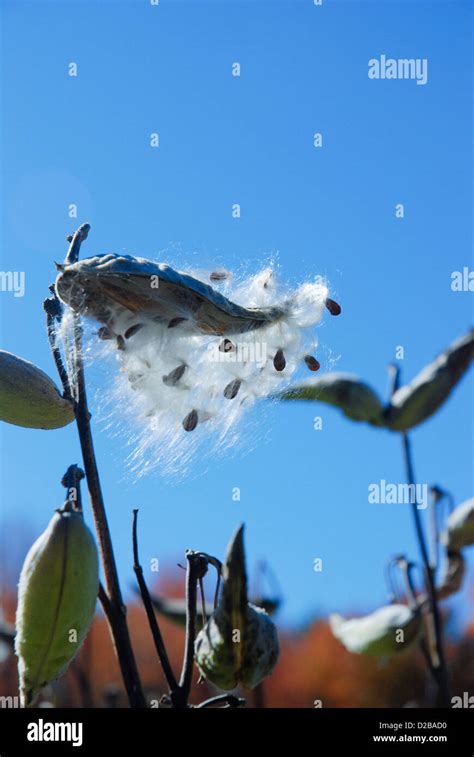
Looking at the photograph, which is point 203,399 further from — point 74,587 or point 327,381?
point 327,381

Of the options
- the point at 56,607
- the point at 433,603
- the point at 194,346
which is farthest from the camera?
the point at 433,603

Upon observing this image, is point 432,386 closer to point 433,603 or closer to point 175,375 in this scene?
point 433,603

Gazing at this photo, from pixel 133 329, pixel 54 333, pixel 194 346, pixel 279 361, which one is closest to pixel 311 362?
pixel 279 361

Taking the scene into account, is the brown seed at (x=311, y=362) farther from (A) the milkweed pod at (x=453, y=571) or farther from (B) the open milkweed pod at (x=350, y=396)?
(A) the milkweed pod at (x=453, y=571)

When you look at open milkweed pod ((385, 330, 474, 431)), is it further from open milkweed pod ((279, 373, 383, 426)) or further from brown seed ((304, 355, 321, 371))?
brown seed ((304, 355, 321, 371))

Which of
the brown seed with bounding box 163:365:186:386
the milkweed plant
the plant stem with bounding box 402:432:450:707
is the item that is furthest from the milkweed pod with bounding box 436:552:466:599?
the brown seed with bounding box 163:365:186:386
